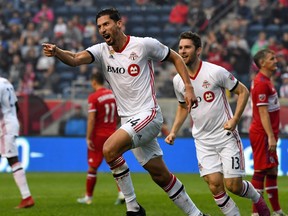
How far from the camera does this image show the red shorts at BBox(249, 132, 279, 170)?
11188mm

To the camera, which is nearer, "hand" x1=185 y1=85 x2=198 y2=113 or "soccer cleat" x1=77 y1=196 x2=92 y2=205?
"hand" x1=185 y1=85 x2=198 y2=113

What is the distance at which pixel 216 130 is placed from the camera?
980 cm

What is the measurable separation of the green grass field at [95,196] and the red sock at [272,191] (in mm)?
404

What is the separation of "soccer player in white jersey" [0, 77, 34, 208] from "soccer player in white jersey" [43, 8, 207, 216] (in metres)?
3.43

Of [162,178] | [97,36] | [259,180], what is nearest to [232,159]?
[162,178]

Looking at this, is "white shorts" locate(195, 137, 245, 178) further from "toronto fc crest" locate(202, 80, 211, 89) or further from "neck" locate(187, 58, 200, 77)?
"neck" locate(187, 58, 200, 77)

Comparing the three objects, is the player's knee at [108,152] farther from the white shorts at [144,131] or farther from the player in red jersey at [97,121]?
the player in red jersey at [97,121]

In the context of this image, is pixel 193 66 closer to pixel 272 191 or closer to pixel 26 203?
pixel 272 191

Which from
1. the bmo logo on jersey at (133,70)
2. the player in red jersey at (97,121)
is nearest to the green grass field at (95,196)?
the player in red jersey at (97,121)

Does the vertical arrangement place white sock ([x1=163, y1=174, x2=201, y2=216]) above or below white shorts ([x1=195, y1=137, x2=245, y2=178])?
below

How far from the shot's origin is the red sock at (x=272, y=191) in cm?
1123

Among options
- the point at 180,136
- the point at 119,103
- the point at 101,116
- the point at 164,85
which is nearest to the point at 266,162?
the point at 119,103

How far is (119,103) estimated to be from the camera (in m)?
9.58

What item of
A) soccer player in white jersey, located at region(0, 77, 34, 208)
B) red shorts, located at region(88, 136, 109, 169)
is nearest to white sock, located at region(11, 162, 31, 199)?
soccer player in white jersey, located at region(0, 77, 34, 208)
